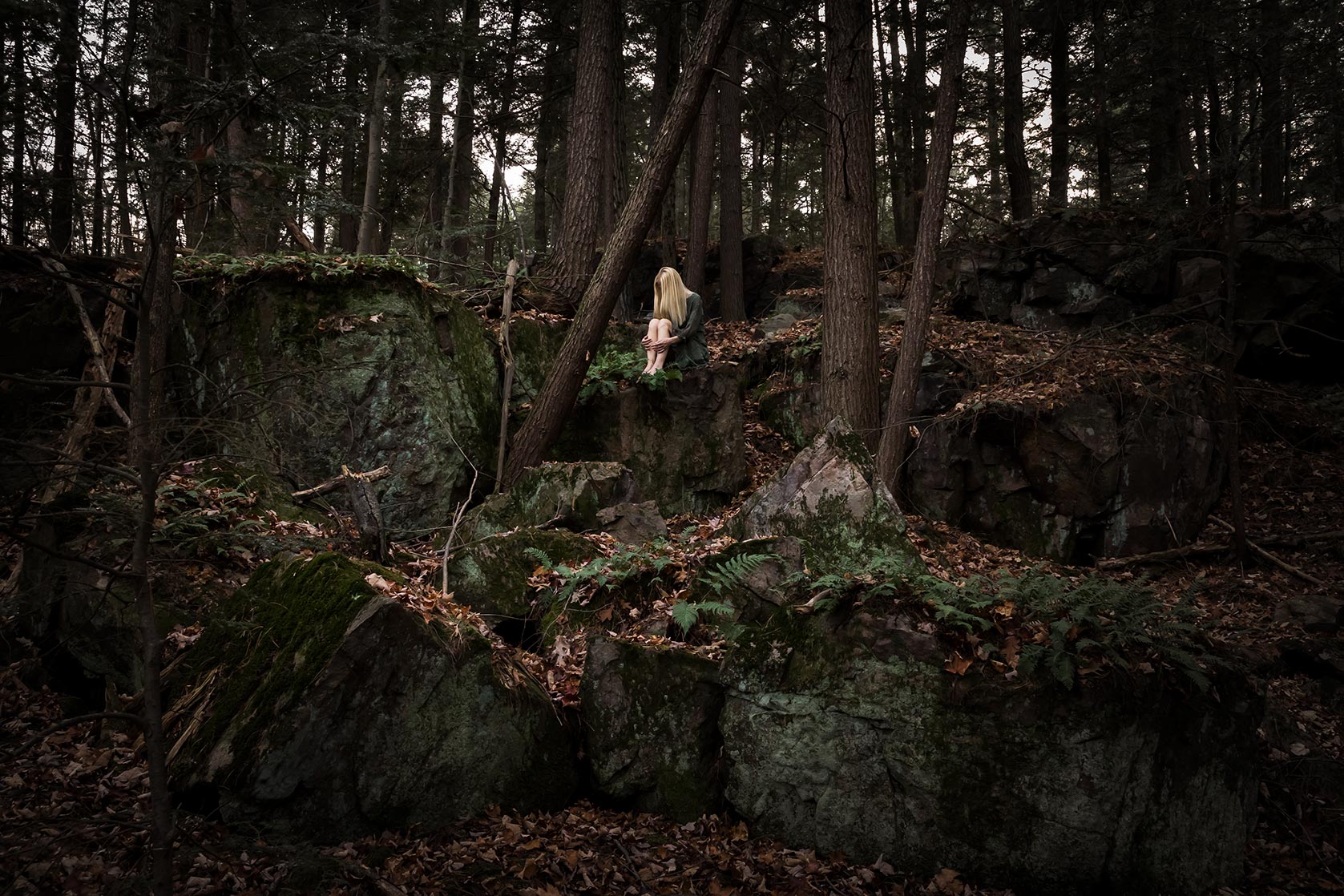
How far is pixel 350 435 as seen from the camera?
7.73 meters

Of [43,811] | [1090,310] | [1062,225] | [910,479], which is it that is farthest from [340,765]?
[1062,225]

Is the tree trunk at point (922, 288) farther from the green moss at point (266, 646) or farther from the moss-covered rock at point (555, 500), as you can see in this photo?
the green moss at point (266, 646)

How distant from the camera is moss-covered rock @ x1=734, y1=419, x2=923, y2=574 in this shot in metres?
6.19

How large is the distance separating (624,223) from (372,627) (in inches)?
233

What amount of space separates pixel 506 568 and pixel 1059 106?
14.6 meters

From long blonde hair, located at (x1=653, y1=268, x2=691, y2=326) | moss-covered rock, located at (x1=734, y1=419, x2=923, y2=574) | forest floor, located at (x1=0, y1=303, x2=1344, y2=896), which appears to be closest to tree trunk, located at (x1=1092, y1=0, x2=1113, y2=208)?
long blonde hair, located at (x1=653, y1=268, x2=691, y2=326)

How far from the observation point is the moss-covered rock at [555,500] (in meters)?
7.00

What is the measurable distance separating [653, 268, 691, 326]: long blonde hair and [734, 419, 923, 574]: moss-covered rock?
131 inches

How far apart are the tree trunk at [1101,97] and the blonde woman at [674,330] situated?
858 cm

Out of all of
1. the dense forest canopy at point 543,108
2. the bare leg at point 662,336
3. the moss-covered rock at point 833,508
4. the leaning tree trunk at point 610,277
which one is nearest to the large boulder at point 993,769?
the moss-covered rock at point 833,508

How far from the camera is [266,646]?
4.30 meters

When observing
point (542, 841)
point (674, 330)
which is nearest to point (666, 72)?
point (674, 330)

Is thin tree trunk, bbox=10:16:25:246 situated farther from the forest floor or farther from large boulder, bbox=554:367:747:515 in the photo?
large boulder, bbox=554:367:747:515

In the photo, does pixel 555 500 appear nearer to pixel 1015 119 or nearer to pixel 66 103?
pixel 66 103
